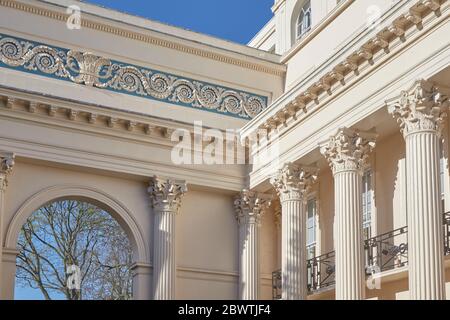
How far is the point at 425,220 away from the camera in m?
14.6

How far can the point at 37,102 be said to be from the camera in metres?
18.7

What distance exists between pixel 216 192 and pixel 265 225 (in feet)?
5.59

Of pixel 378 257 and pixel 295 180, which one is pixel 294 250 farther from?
pixel 378 257

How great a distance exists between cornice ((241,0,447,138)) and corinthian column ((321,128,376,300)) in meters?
1.04

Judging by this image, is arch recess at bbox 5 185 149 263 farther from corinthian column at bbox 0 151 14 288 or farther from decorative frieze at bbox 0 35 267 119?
decorative frieze at bbox 0 35 267 119

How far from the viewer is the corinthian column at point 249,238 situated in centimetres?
2081

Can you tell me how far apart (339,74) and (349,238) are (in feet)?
10.1

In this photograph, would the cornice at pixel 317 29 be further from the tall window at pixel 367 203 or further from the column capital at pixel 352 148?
the column capital at pixel 352 148

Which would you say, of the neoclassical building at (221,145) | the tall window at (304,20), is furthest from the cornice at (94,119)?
the tall window at (304,20)

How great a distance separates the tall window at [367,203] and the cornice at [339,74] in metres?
1.90

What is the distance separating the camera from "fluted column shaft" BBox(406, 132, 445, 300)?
47.1 ft
